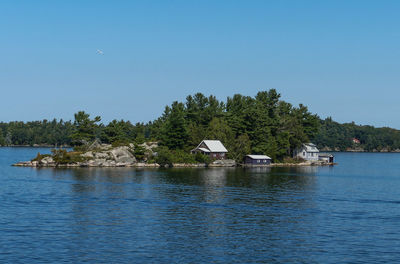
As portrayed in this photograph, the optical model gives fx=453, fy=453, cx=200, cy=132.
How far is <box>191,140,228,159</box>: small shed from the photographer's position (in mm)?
153750

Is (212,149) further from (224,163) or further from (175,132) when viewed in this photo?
(175,132)

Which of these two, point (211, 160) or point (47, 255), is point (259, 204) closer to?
point (47, 255)

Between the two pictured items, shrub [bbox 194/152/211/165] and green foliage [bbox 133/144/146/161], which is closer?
green foliage [bbox 133/144/146/161]

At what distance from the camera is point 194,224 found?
5119cm

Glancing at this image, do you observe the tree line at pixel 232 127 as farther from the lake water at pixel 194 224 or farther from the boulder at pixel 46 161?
the lake water at pixel 194 224

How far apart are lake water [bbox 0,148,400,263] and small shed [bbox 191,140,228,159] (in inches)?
2639

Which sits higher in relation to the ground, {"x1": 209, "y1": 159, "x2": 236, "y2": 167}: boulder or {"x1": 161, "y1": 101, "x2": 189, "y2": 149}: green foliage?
{"x1": 161, "y1": 101, "x2": 189, "y2": 149}: green foliage

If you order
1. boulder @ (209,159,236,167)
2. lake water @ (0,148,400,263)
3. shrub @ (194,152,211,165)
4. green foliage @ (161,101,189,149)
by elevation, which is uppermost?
green foliage @ (161,101,189,149)

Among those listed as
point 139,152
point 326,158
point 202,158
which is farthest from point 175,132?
point 326,158

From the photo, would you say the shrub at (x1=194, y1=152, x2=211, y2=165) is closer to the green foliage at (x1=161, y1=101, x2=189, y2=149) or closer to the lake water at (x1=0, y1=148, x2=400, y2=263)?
the green foliage at (x1=161, y1=101, x2=189, y2=149)

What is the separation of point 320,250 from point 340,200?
3281cm

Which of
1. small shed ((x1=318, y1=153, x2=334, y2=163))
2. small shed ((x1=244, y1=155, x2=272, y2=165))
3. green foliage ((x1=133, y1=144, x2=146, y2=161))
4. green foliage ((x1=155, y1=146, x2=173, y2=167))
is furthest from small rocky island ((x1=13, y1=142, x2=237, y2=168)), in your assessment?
small shed ((x1=318, y1=153, x2=334, y2=163))

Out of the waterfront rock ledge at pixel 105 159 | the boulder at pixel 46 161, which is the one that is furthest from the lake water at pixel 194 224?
the boulder at pixel 46 161

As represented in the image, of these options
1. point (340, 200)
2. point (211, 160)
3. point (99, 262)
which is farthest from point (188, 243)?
point (211, 160)
